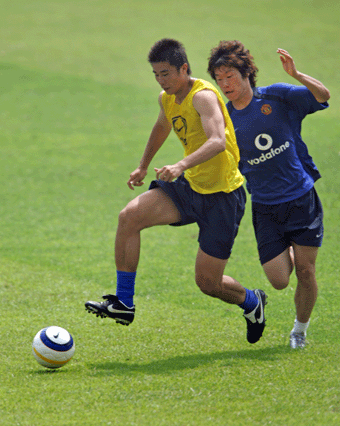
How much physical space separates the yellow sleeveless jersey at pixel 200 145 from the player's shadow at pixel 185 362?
54.2 inches

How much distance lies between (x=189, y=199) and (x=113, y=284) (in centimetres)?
248

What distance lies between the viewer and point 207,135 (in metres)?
4.43

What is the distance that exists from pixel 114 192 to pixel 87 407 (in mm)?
7635

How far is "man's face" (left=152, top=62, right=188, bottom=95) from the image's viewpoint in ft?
15.2

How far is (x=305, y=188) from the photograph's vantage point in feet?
16.5

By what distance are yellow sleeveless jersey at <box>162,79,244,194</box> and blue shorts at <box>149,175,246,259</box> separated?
0.07 m

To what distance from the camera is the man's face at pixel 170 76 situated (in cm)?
464

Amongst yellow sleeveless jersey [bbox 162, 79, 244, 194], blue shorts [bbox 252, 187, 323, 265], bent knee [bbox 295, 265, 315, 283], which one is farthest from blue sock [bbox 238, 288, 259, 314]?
yellow sleeveless jersey [bbox 162, 79, 244, 194]

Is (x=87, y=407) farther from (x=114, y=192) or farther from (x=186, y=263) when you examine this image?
(x=114, y=192)

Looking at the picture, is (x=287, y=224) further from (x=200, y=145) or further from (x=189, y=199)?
(x=200, y=145)

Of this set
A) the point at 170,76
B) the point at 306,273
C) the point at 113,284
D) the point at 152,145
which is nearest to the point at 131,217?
the point at 152,145

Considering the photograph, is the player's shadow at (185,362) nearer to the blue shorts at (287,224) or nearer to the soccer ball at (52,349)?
the soccer ball at (52,349)

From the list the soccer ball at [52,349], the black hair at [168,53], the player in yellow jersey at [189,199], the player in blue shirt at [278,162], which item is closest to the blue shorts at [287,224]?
the player in blue shirt at [278,162]

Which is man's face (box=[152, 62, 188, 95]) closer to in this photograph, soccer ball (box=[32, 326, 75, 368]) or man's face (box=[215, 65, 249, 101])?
man's face (box=[215, 65, 249, 101])
